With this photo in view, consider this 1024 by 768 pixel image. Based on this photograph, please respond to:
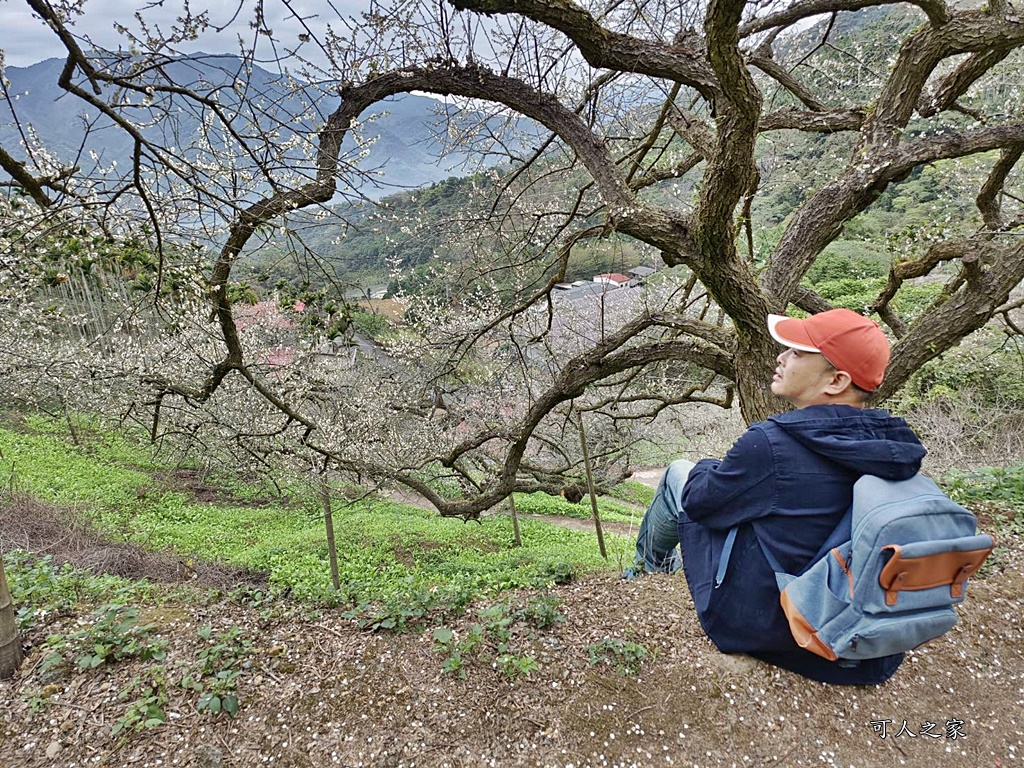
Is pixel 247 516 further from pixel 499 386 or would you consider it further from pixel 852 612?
pixel 852 612

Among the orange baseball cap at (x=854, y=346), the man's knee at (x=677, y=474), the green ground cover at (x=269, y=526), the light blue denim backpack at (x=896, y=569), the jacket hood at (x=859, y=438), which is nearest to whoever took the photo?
the light blue denim backpack at (x=896, y=569)

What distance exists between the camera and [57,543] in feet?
22.7

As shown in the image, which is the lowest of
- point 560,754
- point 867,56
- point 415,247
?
point 560,754

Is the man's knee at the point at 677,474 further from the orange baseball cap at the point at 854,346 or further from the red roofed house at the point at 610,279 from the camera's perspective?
the red roofed house at the point at 610,279

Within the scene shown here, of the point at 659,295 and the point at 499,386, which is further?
the point at 659,295

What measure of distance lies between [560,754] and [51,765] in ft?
6.50

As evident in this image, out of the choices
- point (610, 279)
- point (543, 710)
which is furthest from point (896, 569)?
point (610, 279)

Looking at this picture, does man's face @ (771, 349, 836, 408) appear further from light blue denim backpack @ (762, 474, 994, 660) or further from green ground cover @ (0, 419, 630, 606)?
green ground cover @ (0, 419, 630, 606)

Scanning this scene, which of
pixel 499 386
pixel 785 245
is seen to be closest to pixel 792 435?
pixel 785 245

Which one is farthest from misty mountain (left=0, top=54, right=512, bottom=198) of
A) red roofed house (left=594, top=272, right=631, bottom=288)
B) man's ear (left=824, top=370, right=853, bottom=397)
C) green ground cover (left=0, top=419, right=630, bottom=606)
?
green ground cover (left=0, top=419, right=630, bottom=606)

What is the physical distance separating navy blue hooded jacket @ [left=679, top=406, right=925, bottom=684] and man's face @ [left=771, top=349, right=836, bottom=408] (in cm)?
10

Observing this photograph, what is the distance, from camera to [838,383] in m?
1.78

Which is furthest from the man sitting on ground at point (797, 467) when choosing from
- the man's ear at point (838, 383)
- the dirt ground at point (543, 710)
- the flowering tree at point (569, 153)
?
the flowering tree at point (569, 153)

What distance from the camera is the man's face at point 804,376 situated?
5.91 feet
